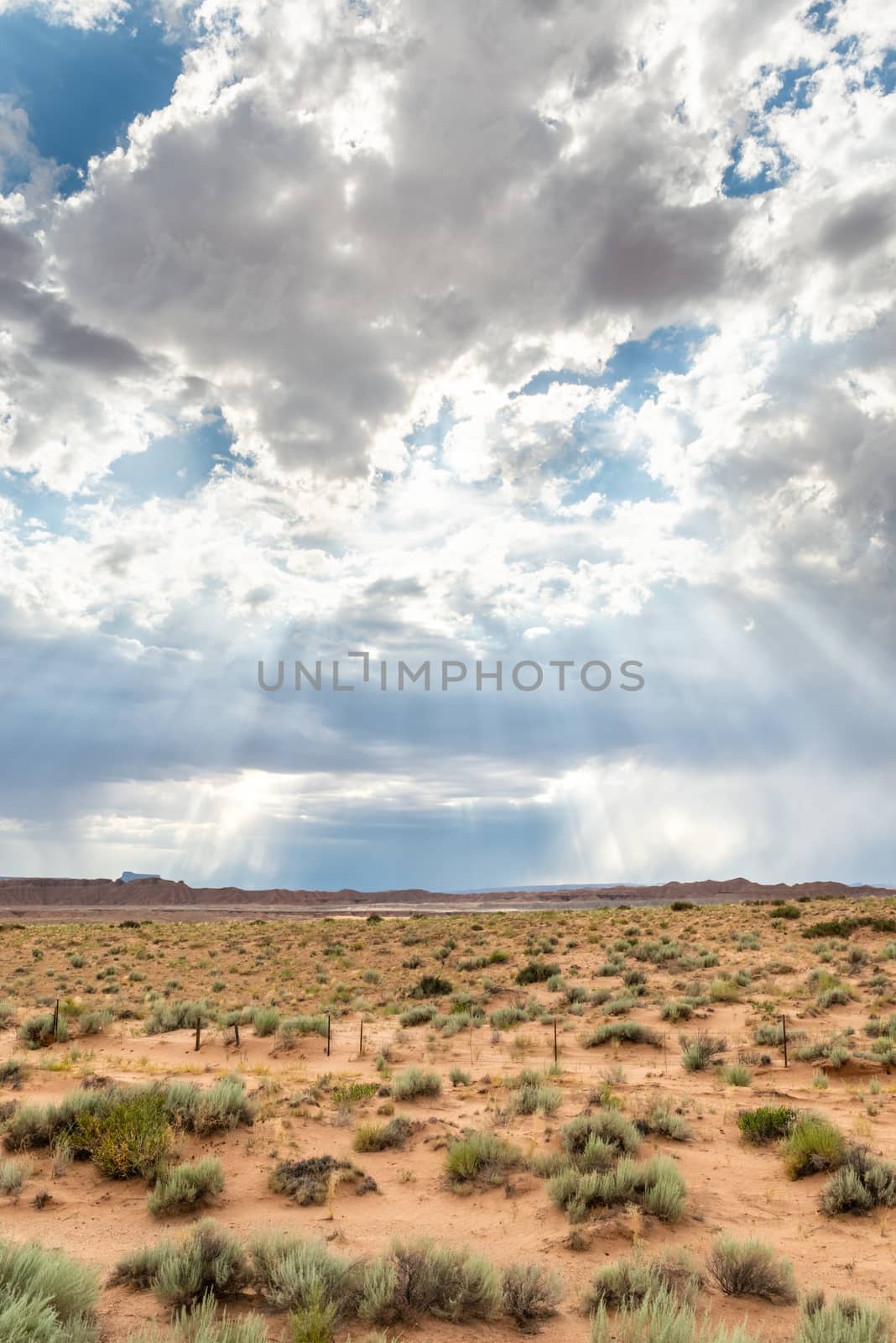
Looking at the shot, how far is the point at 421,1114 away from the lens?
12.8m

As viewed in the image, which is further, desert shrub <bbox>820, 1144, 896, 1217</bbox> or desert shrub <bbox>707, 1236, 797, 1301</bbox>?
desert shrub <bbox>820, 1144, 896, 1217</bbox>

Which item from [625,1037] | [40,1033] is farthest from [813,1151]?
[40,1033]

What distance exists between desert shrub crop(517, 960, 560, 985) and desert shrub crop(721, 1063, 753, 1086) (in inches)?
497

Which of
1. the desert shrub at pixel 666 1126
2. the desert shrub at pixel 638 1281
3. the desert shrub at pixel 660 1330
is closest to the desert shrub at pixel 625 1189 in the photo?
the desert shrub at pixel 638 1281

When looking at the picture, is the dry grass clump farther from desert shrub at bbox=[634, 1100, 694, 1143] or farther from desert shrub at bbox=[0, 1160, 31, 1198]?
desert shrub at bbox=[634, 1100, 694, 1143]

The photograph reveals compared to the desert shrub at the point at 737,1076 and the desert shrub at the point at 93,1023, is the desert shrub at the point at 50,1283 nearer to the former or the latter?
the desert shrub at the point at 737,1076

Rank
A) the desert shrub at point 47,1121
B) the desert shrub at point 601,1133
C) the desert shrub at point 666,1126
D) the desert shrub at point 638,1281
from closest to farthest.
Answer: the desert shrub at point 638,1281, the desert shrub at point 601,1133, the desert shrub at point 47,1121, the desert shrub at point 666,1126

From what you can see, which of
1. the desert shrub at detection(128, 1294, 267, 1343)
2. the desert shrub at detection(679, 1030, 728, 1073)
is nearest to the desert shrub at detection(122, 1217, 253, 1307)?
the desert shrub at detection(128, 1294, 267, 1343)

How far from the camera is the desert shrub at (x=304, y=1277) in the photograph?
6379 millimetres

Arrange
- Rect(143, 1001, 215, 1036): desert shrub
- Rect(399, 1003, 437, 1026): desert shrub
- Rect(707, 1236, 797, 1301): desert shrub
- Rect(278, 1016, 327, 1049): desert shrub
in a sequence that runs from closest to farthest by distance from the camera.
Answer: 1. Rect(707, 1236, 797, 1301): desert shrub
2. Rect(278, 1016, 327, 1049): desert shrub
3. Rect(143, 1001, 215, 1036): desert shrub
4. Rect(399, 1003, 437, 1026): desert shrub

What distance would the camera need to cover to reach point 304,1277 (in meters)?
6.54

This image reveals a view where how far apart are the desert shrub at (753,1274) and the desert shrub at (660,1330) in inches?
Result: 32.1

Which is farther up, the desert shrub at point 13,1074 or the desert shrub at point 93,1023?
the desert shrub at point 13,1074

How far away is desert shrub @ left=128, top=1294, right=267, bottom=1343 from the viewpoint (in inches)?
209
